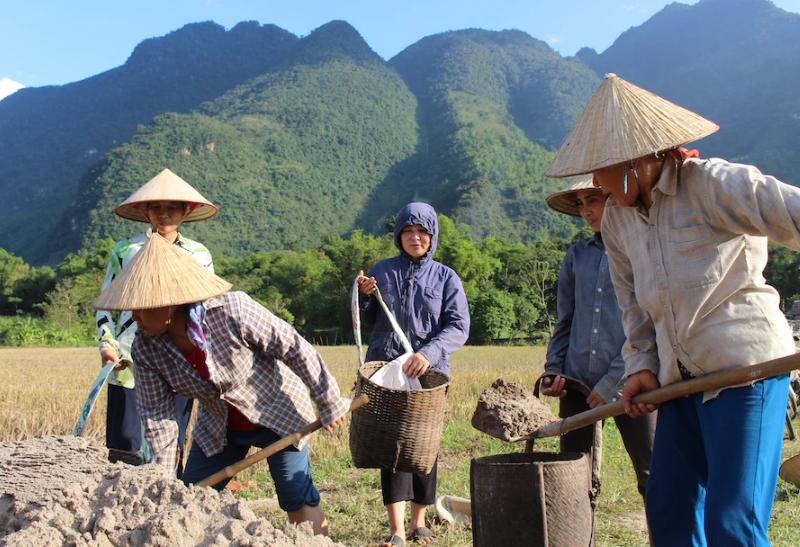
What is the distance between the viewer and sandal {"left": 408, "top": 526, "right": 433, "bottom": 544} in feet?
13.2

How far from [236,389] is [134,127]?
15394 cm

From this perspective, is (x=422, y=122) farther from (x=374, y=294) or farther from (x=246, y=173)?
(x=374, y=294)

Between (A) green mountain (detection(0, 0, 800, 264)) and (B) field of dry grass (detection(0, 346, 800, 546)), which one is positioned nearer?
(B) field of dry grass (detection(0, 346, 800, 546))

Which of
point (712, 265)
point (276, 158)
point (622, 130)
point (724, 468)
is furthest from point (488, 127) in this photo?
point (724, 468)

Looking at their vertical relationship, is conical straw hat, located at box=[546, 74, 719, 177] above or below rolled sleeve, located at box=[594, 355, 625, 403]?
above

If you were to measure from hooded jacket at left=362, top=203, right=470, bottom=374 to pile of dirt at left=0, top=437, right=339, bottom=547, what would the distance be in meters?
1.70

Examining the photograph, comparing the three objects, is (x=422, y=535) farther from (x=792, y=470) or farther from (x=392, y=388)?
(x=792, y=470)

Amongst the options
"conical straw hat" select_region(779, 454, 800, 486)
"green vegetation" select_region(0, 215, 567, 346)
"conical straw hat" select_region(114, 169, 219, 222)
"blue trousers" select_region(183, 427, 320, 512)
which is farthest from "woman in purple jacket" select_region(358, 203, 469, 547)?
"green vegetation" select_region(0, 215, 567, 346)

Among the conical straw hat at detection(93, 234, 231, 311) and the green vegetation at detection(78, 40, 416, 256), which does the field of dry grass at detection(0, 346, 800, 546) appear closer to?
the conical straw hat at detection(93, 234, 231, 311)

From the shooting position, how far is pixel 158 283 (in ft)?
9.34

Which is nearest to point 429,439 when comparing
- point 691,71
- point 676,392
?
point 676,392

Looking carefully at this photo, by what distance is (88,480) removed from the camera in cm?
263

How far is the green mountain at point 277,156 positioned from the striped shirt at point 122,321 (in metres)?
62.5

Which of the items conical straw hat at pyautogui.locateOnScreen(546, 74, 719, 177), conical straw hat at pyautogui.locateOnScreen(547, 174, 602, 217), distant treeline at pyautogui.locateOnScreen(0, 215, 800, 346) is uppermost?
conical straw hat at pyautogui.locateOnScreen(546, 74, 719, 177)
